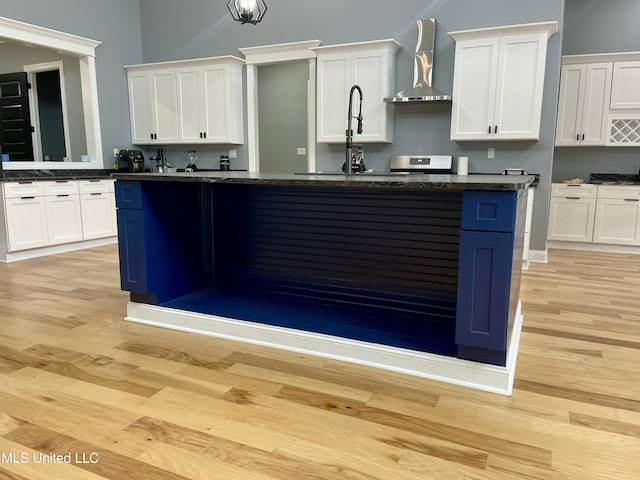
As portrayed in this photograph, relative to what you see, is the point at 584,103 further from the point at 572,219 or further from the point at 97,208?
the point at 97,208

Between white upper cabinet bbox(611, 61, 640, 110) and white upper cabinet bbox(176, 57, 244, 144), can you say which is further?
white upper cabinet bbox(176, 57, 244, 144)

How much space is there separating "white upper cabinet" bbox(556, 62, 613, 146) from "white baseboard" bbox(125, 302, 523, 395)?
3.79 metres

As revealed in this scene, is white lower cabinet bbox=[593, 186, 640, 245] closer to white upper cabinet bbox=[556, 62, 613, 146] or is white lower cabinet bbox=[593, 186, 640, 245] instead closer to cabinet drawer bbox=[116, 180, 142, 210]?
white upper cabinet bbox=[556, 62, 613, 146]

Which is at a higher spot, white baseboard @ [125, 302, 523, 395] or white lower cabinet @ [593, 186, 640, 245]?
white lower cabinet @ [593, 186, 640, 245]

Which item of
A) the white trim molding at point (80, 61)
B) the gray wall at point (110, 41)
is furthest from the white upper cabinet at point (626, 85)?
the white trim molding at point (80, 61)

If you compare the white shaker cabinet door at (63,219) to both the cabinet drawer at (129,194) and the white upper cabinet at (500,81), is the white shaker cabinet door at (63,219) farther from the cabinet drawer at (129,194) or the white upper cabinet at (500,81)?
the white upper cabinet at (500,81)

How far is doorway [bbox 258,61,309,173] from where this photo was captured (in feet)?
24.8

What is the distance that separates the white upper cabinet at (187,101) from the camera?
577 cm

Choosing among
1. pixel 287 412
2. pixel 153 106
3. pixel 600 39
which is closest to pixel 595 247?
pixel 600 39

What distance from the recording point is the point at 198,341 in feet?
8.44

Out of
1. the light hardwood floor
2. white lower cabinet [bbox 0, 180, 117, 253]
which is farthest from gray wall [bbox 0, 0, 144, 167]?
the light hardwood floor

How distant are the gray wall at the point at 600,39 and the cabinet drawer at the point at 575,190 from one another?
1.91 ft

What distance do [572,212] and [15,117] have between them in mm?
7773

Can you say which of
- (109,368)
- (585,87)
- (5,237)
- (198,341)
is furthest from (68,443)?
(585,87)
